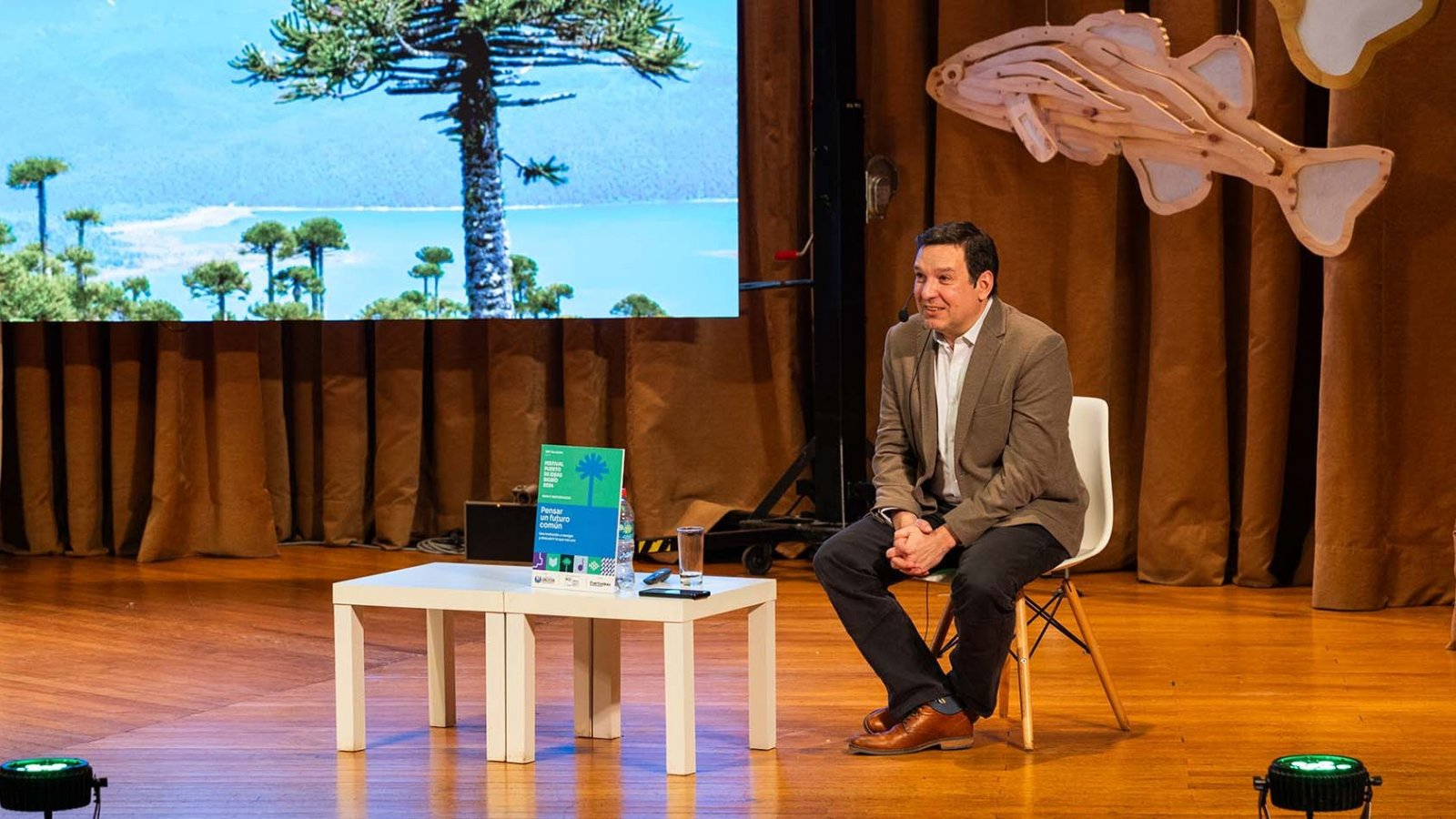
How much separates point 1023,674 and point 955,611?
0.19 metres

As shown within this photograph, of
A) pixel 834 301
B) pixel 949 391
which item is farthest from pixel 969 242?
pixel 834 301

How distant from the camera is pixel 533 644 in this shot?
3.26 meters

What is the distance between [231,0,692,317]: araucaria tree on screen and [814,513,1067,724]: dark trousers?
2.57 metres

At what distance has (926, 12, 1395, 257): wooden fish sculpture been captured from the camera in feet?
15.3

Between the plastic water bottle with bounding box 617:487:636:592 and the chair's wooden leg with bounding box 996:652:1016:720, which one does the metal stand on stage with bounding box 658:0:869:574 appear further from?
the plastic water bottle with bounding box 617:487:636:592

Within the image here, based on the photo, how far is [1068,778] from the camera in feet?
10.0

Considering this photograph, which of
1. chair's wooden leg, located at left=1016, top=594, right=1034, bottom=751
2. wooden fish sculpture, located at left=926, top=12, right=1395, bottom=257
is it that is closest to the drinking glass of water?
chair's wooden leg, located at left=1016, top=594, right=1034, bottom=751

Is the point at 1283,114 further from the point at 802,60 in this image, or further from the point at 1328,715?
the point at 1328,715

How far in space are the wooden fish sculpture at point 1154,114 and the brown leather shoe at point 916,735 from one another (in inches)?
82.5

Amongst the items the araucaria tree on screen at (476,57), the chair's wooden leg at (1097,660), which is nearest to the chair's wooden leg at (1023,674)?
the chair's wooden leg at (1097,660)

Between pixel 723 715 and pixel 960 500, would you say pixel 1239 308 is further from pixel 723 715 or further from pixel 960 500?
pixel 723 715

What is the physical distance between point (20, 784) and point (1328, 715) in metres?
2.53

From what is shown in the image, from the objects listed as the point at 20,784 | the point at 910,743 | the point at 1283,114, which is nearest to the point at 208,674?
the point at 910,743

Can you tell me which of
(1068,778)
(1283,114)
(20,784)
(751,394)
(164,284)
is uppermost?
(1283,114)
